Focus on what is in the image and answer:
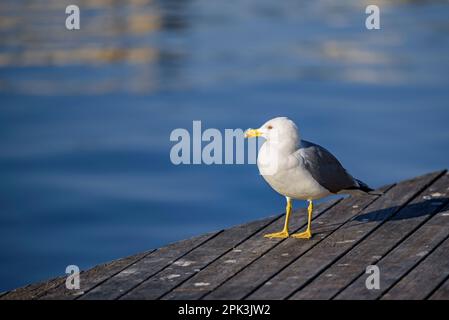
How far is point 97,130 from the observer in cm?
1203

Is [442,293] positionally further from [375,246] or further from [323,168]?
[323,168]

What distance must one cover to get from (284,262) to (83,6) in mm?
12783

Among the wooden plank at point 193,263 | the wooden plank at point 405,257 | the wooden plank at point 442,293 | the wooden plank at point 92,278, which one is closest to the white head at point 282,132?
the wooden plank at point 193,263

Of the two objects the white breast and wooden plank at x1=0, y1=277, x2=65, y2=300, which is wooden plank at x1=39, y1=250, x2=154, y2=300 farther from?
the white breast

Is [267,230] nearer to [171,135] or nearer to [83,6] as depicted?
[171,135]

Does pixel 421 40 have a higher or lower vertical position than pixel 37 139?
higher

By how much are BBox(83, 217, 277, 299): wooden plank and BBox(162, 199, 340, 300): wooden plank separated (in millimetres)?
55

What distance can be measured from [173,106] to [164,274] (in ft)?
23.9

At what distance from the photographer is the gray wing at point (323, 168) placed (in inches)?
245

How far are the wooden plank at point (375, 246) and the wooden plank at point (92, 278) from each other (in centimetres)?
105

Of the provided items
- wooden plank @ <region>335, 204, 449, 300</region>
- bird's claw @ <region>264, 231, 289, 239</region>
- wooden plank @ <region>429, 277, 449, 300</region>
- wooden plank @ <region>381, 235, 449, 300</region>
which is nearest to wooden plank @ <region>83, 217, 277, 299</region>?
bird's claw @ <region>264, 231, 289, 239</region>

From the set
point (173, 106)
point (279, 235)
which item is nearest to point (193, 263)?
point (279, 235)
